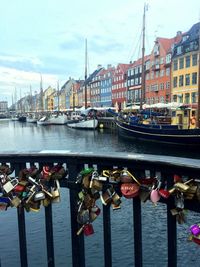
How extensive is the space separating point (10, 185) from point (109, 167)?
83 cm

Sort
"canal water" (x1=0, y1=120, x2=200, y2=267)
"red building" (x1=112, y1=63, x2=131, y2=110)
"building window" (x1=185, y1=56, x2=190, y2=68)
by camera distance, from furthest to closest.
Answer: "red building" (x1=112, y1=63, x2=131, y2=110) → "building window" (x1=185, y1=56, x2=190, y2=68) → "canal water" (x1=0, y1=120, x2=200, y2=267)

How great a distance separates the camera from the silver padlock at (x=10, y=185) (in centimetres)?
233

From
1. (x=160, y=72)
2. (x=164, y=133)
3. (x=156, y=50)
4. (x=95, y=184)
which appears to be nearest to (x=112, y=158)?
(x=95, y=184)

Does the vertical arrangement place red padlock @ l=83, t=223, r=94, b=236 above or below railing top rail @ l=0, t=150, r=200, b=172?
below

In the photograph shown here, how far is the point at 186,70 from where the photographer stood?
4888 cm

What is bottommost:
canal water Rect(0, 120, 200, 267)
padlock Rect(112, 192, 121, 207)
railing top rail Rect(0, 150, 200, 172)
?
canal water Rect(0, 120, 200, 267)

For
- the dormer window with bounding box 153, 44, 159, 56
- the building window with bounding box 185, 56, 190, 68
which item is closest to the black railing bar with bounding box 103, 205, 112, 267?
the building window with bounding box 185, 56, 190, 68

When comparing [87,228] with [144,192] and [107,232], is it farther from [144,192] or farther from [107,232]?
[144,192]

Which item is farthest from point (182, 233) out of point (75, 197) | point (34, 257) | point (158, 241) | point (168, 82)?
point (168, 82)

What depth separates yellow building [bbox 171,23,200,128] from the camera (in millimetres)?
46844

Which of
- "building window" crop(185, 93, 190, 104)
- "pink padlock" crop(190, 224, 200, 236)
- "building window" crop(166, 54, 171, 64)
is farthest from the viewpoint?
"building window" crop(166, 54, 171, 64)

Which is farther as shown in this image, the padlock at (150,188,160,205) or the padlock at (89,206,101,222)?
the padlock at (89,206,101,222)

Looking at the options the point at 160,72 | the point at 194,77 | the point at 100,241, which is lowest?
the point at 100,241

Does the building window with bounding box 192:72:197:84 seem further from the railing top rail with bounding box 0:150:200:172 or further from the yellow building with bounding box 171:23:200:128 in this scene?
the railing top rail with bounding box 0:150:200:172
